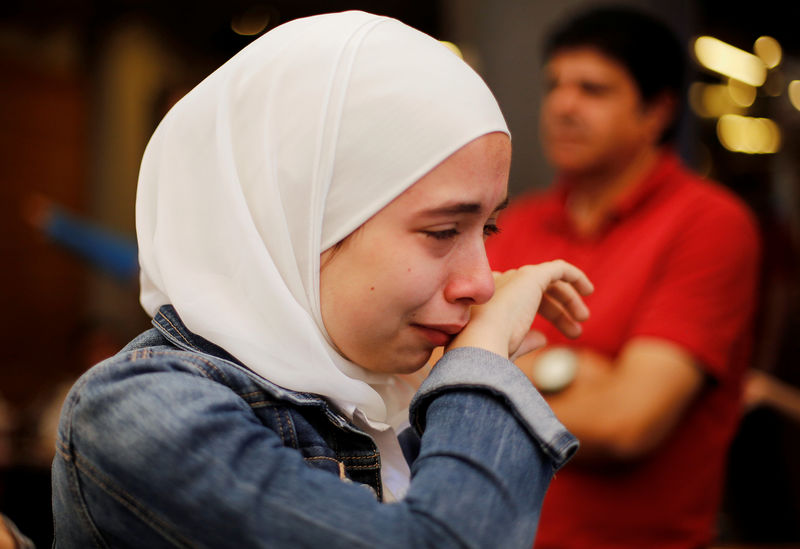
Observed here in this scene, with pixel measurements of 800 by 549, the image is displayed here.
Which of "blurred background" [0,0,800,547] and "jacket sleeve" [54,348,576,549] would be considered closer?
"jacket sleeve" [54,348,576,549]

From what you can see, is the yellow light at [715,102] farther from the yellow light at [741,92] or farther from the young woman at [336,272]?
the young woman at [336,272]

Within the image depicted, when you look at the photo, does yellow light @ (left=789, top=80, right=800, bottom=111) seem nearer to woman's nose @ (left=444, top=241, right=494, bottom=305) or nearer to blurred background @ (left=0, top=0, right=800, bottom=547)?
blurred background @ (left=0, top=0, right=800, bottom=547)

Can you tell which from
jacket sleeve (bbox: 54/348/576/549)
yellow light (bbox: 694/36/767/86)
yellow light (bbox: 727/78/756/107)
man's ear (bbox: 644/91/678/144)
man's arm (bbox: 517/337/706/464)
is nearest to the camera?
jacket sleeve (bbox: 54/348/576/549)

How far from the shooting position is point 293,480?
824mm

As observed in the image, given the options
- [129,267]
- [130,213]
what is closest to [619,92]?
[129,267]

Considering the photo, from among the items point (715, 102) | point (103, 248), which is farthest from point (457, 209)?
point (715, 102)

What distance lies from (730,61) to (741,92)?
22.7 inches

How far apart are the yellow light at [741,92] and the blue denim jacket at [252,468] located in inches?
229

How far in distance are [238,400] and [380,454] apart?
265mm

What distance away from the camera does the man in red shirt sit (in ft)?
5.64

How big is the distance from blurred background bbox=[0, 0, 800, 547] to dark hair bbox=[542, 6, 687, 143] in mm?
1599

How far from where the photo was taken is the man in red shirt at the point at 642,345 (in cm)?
172

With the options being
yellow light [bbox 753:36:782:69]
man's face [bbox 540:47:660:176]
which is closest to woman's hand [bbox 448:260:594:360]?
man's face [bbox 540:47:660:176]

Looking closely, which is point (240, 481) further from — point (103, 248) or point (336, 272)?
point (103, 248)
